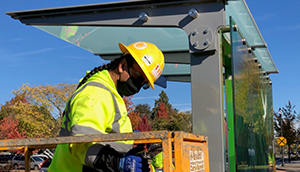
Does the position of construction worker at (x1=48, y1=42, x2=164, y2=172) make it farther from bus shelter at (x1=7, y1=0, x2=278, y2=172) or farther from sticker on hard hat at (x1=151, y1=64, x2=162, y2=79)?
bus shelter at (x1=7, y1=0, x2=278, y2=172)

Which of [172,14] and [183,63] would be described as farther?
[183,63]

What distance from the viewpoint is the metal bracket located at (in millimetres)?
4242

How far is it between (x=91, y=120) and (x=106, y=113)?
146 mm

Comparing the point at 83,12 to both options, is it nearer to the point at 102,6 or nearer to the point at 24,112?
the point at 102,6

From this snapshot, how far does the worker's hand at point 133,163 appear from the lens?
189 centimetres

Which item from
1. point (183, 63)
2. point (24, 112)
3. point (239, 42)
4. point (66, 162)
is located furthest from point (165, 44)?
point (24, 112)

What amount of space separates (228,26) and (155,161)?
2.35 meters

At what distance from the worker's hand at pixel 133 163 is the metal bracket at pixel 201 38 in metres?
2.55

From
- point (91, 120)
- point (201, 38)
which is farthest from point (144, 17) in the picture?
point (91, 120)

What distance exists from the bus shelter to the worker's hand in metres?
2.36

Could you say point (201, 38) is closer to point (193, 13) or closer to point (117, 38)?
point (193, 13)

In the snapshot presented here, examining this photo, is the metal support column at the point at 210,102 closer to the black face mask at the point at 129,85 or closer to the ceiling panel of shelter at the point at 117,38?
the ceiling panel of shelter at the point at 117,38

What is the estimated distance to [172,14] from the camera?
449 centimetres

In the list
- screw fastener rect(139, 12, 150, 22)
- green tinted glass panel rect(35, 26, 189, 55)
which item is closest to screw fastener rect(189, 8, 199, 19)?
screw fastener rect(139, 12, 150, 22)
